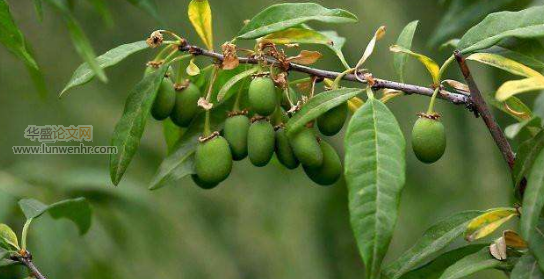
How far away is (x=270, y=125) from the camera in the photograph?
807 mm

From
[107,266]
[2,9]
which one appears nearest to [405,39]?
[2,9]

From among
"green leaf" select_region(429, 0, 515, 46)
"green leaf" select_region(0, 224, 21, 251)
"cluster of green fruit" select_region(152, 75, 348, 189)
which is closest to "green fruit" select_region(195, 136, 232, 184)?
"cluster of green fruit" select_region(152, 75, 348, 189)

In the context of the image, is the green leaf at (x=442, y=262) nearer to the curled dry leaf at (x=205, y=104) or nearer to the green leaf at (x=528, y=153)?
the green leaf at (x=528, y=153)

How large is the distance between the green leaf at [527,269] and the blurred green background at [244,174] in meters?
1.37

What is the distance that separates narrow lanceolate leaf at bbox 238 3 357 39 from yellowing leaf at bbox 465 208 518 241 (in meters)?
0.21

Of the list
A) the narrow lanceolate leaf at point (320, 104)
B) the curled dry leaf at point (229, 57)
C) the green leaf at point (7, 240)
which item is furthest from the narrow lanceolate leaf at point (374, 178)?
the green leaf at point (7, 240)

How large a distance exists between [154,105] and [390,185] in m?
0.27

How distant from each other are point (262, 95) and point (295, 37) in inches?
3.3

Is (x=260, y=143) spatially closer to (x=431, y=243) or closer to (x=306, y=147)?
(x=306, y=147)

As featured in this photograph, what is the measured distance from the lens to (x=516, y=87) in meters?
0.67

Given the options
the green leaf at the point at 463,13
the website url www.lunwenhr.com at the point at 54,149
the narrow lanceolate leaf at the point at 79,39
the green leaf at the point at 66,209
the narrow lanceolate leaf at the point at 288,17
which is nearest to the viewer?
the narrow lanceolate leaf at the point at 79,39

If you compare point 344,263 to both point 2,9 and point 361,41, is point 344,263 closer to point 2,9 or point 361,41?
point 361,41

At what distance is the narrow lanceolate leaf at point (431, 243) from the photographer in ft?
2.57

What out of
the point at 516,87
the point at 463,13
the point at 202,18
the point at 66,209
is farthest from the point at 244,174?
the point at 516,87
